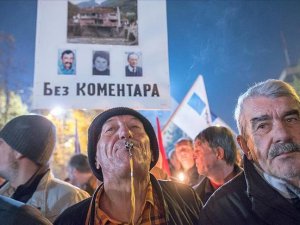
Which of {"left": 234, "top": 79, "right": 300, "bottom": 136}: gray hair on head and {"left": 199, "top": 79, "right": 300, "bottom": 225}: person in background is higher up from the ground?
{"left": 234, "top": 79, "right": 300, "bottom": 136}: gray hair on head

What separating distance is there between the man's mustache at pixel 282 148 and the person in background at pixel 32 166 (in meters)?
1.41

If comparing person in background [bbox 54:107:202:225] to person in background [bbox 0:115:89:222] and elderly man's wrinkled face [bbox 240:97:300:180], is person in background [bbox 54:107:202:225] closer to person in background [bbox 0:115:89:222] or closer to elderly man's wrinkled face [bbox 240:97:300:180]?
person in background [bbox 0:115:89:222]

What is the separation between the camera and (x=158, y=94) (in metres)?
3.63

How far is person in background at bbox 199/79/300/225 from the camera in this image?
1.79 meters

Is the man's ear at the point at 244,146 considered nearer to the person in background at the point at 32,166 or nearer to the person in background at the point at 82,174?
the person in background at the point at 32,166

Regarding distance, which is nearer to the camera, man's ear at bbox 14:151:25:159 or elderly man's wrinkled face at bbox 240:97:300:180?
elderly man's wrinkled face at bbox 240:97:300:180

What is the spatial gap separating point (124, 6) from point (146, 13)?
0.24 metres

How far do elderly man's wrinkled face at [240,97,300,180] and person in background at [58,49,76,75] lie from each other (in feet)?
6.66

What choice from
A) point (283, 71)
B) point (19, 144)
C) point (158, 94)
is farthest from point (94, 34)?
point (283, 71)

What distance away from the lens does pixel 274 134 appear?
1.87 meters

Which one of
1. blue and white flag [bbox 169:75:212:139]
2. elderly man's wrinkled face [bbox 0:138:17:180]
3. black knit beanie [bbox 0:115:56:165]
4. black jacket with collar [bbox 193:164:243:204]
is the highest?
blue and white flag [bbox 169:75:212:139]

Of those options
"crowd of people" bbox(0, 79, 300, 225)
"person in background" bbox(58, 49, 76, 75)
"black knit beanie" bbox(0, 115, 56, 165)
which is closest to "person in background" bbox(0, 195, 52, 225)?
"crowd of people" bbox(0, 79, 300, 225)

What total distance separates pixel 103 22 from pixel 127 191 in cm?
215

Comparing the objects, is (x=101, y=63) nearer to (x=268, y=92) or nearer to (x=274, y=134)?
(x=268, y=92)
